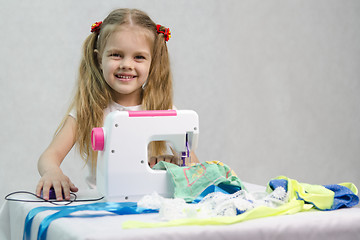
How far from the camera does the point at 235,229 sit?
1.06m

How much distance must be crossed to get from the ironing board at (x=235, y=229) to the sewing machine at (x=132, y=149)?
0.19 metres

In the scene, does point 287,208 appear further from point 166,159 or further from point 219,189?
point 166,159

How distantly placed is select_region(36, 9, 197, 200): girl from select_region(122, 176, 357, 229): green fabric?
618 mm

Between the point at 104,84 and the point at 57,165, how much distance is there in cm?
38

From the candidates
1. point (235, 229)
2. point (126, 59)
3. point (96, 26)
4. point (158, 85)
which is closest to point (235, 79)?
point (158, 85)

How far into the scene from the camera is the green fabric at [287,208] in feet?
3.40

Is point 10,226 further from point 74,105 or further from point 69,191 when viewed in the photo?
point 74,105

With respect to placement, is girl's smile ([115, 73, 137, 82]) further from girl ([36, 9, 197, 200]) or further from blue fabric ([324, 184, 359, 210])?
blue fabric ([324, 184, 359, 210])

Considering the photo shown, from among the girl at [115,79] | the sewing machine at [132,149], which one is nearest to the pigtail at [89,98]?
the girl at [115,79]

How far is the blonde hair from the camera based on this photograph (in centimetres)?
185

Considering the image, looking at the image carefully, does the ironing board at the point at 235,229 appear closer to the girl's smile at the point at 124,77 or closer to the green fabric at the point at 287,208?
the green fabric at the point at 287,208

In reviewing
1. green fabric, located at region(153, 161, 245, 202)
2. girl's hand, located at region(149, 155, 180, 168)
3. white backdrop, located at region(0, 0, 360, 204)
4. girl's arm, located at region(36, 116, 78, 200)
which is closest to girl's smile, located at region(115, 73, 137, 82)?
girl's arm, located at region(36, 116, 78, 200)

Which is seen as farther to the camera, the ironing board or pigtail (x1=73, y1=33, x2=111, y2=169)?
pigtail (x1=73, y1=33, x2=111, y2=169)

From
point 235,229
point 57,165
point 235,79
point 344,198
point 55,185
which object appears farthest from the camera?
point 235,79
